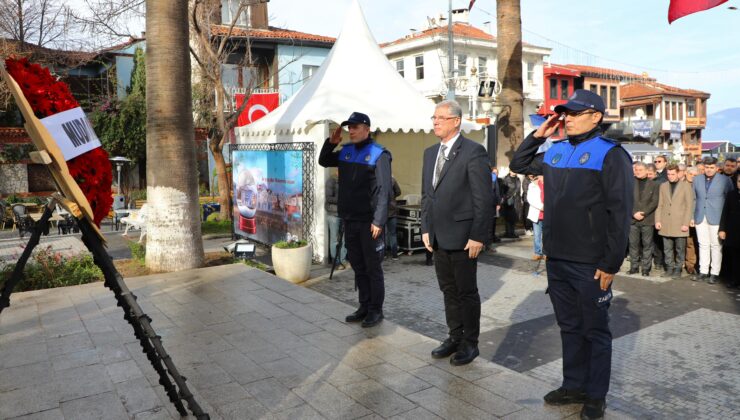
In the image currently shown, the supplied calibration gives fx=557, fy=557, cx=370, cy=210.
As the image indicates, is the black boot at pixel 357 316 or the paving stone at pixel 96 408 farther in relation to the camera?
the black boot at pixel 357 316

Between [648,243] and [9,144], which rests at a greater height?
[9,144]

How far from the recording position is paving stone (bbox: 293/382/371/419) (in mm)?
3553

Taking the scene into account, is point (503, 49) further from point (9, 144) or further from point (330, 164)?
point (9, 144)

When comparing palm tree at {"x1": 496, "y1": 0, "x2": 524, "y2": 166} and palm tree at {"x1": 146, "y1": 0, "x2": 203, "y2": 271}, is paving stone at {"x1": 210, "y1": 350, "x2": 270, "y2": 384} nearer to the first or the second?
palm tree at {"x1": 146, "y1": 0, "x2": 203, "y2": 271}

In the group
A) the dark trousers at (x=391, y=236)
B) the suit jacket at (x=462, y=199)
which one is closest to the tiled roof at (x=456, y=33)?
the dark trousers at (x=391, y=236)

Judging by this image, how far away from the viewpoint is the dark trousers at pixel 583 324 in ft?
11.4

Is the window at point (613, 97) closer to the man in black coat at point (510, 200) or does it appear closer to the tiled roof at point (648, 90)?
the tiled roof at point (648, 90)

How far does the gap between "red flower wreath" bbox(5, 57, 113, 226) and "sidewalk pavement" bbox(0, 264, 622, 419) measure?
1.45m

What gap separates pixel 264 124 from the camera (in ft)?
39.1

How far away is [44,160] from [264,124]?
9.44m

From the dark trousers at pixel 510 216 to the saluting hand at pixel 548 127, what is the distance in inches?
382

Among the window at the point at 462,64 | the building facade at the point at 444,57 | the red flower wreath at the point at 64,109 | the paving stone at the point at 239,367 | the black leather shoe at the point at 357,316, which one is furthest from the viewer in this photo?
the window at the point at 462,64

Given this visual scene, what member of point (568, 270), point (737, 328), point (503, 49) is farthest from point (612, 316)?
point (503, 49)

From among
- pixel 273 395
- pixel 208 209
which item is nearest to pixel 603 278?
pixel 273 395
